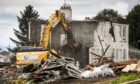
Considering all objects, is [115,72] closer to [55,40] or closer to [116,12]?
[55,40]

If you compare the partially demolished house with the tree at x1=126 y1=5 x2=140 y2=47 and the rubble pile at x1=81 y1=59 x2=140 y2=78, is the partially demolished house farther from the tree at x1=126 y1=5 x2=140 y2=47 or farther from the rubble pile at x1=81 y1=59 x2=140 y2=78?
the tree at x1=126 y1=5 x2=140 y2=47

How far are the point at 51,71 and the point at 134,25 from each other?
2553 inches

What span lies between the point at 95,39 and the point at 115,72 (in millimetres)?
21471

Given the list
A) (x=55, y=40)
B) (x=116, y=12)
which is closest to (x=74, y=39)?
(x=55, y=40)

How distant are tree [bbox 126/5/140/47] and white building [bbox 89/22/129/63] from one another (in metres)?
31.1

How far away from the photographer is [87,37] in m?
58.4

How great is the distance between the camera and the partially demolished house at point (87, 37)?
56.6 metres

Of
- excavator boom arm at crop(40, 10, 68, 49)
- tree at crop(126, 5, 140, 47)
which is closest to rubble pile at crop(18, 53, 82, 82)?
excavator boom arm at crop(40, 10, 68, 49)

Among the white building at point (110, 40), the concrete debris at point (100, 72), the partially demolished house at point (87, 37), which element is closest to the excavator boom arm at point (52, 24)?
the partially demolished house at point (87, 37)

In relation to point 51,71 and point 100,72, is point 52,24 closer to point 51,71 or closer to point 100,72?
point 100,72

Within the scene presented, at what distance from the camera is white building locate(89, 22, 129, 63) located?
2281 inches

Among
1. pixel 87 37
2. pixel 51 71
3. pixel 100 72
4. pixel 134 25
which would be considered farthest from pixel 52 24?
pixel 134 25

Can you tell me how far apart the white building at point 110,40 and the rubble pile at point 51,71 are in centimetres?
1884

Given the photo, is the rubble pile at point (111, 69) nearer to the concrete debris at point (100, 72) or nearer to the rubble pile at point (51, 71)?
the concrete debris at point (100, 72)
